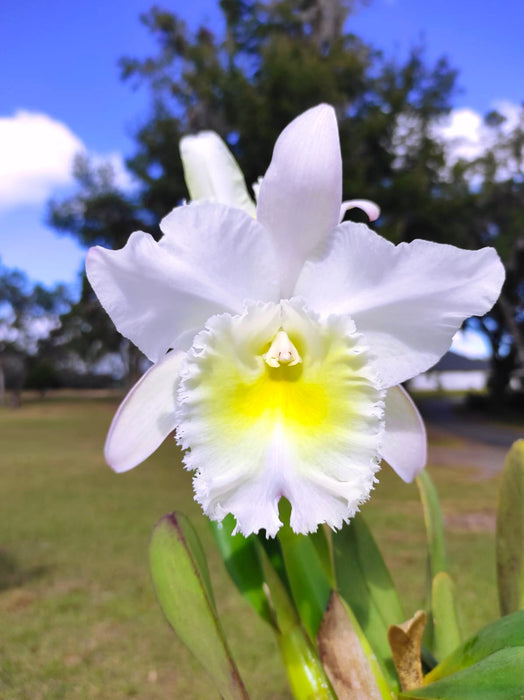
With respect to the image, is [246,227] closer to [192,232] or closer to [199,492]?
[192,232]

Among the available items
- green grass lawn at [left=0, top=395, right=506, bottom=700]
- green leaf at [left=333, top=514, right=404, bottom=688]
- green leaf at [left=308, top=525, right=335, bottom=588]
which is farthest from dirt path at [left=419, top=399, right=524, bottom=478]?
green leaf at [left=308, top=525, right=335, bottom=588]

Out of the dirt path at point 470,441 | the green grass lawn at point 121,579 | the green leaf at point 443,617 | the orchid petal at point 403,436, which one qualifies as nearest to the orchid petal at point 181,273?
the orchid petal at point 403,436

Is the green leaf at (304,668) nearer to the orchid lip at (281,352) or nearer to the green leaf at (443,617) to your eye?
the green leaf at (443,617)

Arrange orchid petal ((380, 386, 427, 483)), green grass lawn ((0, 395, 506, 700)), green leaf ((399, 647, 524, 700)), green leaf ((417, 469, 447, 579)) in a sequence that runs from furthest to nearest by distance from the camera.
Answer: green grass lawn ((0, 395, 506, 700)), green leaf ((417, 469, 447, 579)), orchid petal ((380, 386, 427, 483)), green leaf ((399, 647, 524, 700))

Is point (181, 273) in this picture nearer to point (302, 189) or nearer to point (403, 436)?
point (302, 189)

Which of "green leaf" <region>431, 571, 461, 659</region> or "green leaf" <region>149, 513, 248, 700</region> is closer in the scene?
"green leaf" <region>149, 513, 248, 700</region>

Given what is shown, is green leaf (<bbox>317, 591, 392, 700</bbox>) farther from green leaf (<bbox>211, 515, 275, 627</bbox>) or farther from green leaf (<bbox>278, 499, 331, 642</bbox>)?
green leaf (<bbox>211, 515, 275, 627</bbox>)
